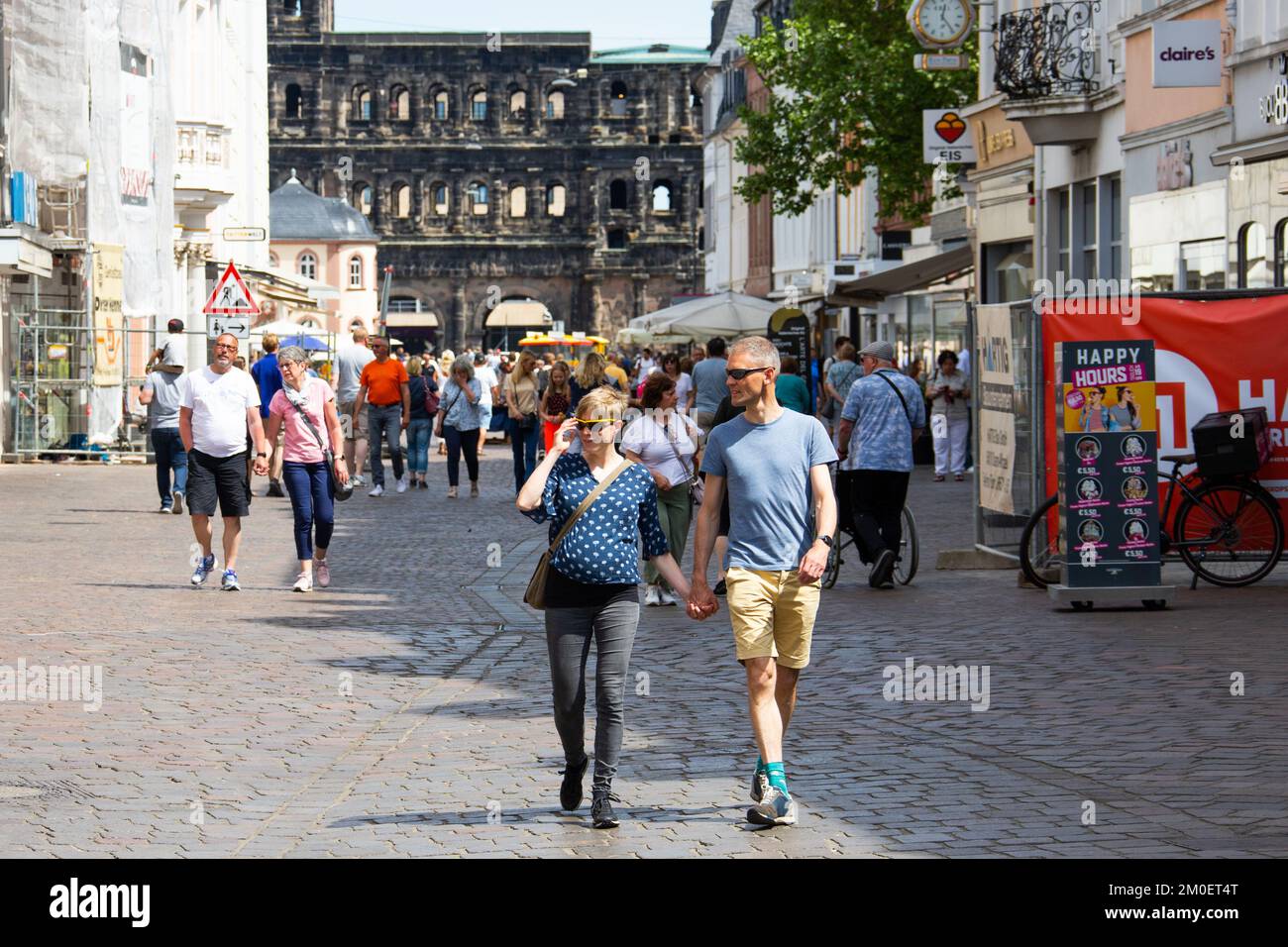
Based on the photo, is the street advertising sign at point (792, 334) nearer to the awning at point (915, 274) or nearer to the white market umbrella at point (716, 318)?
the awning at point (915, 274)

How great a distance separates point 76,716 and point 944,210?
98.6ft

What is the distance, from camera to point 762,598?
8.02 metres

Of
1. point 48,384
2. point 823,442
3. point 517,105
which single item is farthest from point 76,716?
point 517,105

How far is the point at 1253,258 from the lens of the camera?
20094mm

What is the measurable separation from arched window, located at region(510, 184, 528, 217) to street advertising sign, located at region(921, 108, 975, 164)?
3247 inches

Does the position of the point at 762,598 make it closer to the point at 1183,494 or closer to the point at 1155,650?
the point at 1155,650

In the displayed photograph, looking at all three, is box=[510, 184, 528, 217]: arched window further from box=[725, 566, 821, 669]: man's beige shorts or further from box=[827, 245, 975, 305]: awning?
box=[725, 566, 821, 669]: man's beige shorts

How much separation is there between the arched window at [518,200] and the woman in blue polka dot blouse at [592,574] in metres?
105

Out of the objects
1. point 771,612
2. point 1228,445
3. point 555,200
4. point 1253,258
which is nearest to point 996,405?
point 1228,445

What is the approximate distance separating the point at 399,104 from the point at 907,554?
98053 millimetres

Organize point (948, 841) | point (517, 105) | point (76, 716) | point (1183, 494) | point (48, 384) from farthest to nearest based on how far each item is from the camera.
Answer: point (517, 105) → point (48, 384) → point (1183, 494) → point (76, 716) → point (948, 841)

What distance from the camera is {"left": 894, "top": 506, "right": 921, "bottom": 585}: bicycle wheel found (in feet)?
52.2

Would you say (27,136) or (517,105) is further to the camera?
(517,105)

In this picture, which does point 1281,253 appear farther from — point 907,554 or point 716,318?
point 716,318
